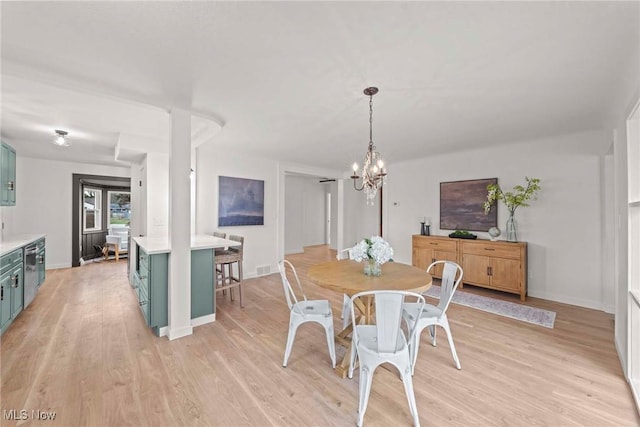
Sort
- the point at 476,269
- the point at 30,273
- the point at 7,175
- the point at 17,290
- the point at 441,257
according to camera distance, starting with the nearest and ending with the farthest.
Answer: the point at 17,290
the point at 30,273
the point at 7,175
the point at 476,269
the point at 441,257

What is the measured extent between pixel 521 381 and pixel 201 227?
4.66 m

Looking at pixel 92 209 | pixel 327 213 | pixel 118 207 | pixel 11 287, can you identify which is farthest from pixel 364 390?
pixel 118 207

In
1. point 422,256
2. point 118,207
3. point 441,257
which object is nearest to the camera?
point 441,257

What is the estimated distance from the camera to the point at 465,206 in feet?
15.8

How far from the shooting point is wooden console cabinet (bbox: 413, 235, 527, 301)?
3877 mm

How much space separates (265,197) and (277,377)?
3.87 meters

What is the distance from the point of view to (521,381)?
206 centimetres

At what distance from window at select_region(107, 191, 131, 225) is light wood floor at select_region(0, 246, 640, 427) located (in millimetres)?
4959

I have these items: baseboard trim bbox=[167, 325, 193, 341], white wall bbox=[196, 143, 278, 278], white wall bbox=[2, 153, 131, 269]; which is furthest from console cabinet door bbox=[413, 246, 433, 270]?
white wall bbox=[2, 153, 131, 269]

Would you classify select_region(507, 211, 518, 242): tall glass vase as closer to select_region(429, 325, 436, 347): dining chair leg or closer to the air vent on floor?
select_region(429, 325, 436, 347): dining chair leg

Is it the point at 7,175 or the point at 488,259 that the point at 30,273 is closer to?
the point at 7,175

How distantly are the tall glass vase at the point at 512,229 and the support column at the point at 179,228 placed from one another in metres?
4.68

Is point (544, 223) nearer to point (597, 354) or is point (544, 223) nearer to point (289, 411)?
point (597, 354)

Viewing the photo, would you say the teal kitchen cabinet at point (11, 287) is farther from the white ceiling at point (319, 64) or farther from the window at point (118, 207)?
the window at point (118, 207)
